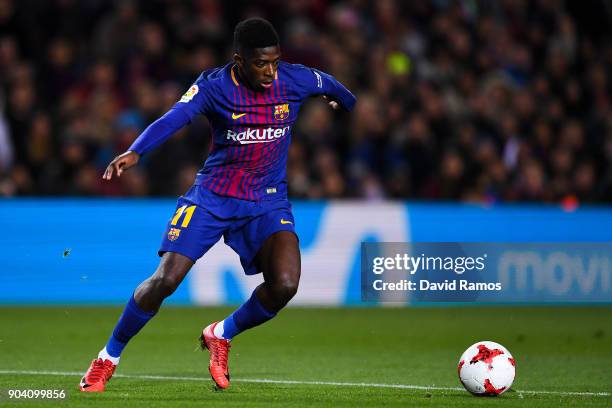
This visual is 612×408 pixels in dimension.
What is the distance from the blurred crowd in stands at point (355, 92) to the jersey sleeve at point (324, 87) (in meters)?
6.00

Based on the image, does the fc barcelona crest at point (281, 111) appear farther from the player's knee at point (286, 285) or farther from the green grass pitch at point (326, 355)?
the green grass pitch at point (326, 355)

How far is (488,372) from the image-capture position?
7.22 metres

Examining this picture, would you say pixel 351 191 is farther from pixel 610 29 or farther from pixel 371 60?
pixel 610 29

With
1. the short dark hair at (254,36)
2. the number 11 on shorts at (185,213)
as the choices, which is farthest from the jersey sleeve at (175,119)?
the number 11 on shorts at (185,213)

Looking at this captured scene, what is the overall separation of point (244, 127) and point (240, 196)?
42cm

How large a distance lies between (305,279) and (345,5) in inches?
216

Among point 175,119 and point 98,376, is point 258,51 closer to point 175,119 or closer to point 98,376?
point 175,119

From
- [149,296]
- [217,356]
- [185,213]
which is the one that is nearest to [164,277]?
[149,296]

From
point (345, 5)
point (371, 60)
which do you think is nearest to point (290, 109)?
point (371, 60)

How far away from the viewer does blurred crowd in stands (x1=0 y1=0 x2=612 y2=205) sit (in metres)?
14.2

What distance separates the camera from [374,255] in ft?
41.2

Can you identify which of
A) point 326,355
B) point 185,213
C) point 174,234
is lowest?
point 326,355

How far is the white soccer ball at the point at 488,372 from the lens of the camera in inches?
285

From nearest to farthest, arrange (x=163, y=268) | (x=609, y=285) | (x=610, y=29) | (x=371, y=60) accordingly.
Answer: (x=163, y=268) < (x=609, y=285) < (x=371, y=60) < (x=610, y=29)
